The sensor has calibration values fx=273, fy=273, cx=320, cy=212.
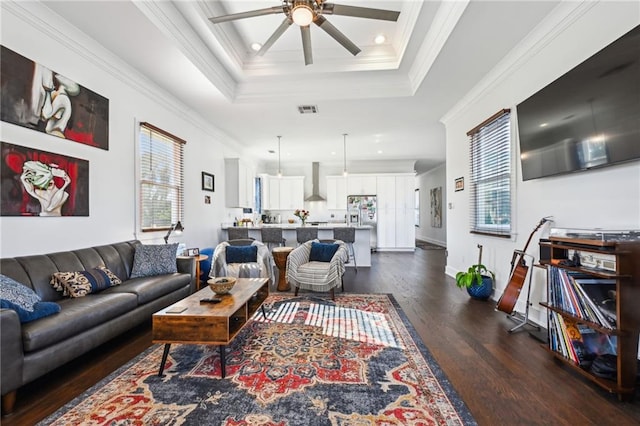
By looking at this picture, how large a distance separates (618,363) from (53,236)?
450cm

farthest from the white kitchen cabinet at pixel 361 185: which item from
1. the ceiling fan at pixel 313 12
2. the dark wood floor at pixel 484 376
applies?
the ceiling fan at pixel 313 12

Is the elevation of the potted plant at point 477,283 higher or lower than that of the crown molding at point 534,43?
lower

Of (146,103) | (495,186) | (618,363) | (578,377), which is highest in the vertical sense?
(146,103)

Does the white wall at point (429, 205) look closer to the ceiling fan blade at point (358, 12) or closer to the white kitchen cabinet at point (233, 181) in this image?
the white kitchen cabinet at point (233, 181)

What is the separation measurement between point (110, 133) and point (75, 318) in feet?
7.35

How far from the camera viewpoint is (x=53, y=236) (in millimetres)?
2578

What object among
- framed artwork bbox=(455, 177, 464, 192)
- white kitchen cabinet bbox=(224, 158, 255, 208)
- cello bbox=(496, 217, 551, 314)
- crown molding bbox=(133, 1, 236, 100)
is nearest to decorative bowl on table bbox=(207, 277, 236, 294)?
crown molding bbox=(133, 1, 236, 100)

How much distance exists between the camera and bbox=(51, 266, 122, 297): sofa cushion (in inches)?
90.9

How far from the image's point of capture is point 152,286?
2750 mm

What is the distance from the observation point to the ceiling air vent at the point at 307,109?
14.9 ft

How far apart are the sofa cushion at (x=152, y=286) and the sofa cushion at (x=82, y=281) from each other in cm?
9

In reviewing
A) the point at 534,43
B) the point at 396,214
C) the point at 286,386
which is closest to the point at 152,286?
the point at 286,386

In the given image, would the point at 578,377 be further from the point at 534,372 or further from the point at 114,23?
the point at 114,23

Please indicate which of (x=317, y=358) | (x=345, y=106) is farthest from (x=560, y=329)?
(x=345, y=106)
